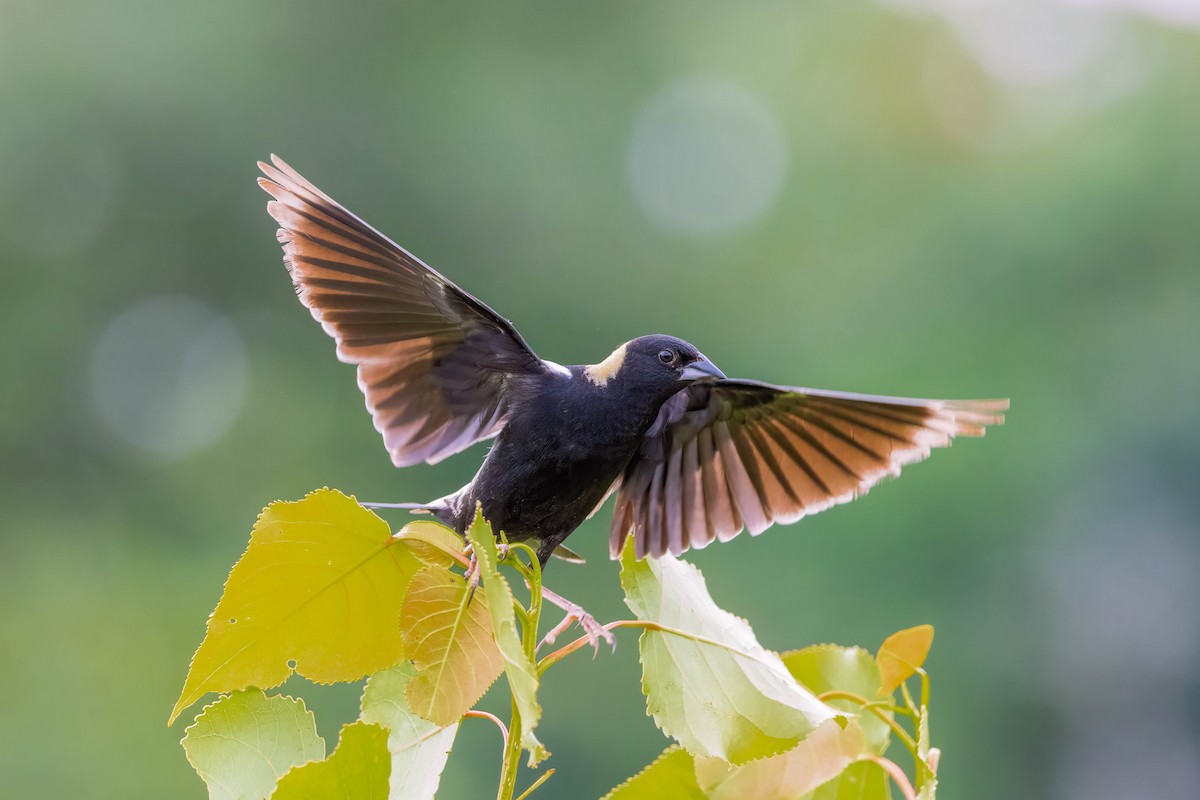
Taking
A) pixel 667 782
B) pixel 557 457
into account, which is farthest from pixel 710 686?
pixel 557 457

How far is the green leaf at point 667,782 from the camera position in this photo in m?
1.24

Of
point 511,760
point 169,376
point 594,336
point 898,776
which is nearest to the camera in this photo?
point 511,760

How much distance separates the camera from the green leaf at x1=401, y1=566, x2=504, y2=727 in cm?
119

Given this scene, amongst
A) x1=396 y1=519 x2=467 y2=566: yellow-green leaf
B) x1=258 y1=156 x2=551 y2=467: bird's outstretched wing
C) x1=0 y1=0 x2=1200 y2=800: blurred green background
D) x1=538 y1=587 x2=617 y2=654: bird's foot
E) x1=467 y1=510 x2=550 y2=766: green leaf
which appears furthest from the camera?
x1=0 y1=0 x2=1200 y2=800: blurred green background

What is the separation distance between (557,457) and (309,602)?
824mm

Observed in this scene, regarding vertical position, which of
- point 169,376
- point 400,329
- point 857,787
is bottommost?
point 169,376

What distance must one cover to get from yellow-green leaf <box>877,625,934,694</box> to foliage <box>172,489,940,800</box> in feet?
0.23

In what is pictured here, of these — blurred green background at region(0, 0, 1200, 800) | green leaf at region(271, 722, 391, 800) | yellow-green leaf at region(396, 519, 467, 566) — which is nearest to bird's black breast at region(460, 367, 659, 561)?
yellow-green leaf at region(396, 519, 467, 566)

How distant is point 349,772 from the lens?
3.42ft

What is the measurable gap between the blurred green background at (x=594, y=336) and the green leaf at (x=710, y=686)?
27.6ft

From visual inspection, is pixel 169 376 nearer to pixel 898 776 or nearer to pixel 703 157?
pixel 703 157

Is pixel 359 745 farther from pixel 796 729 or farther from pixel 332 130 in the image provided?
pixel 332 130

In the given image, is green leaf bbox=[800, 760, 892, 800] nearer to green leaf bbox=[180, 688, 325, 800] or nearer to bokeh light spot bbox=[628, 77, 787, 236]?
green leaf bbox=[180, 688, 325, 800]

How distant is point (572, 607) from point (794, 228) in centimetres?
1221
